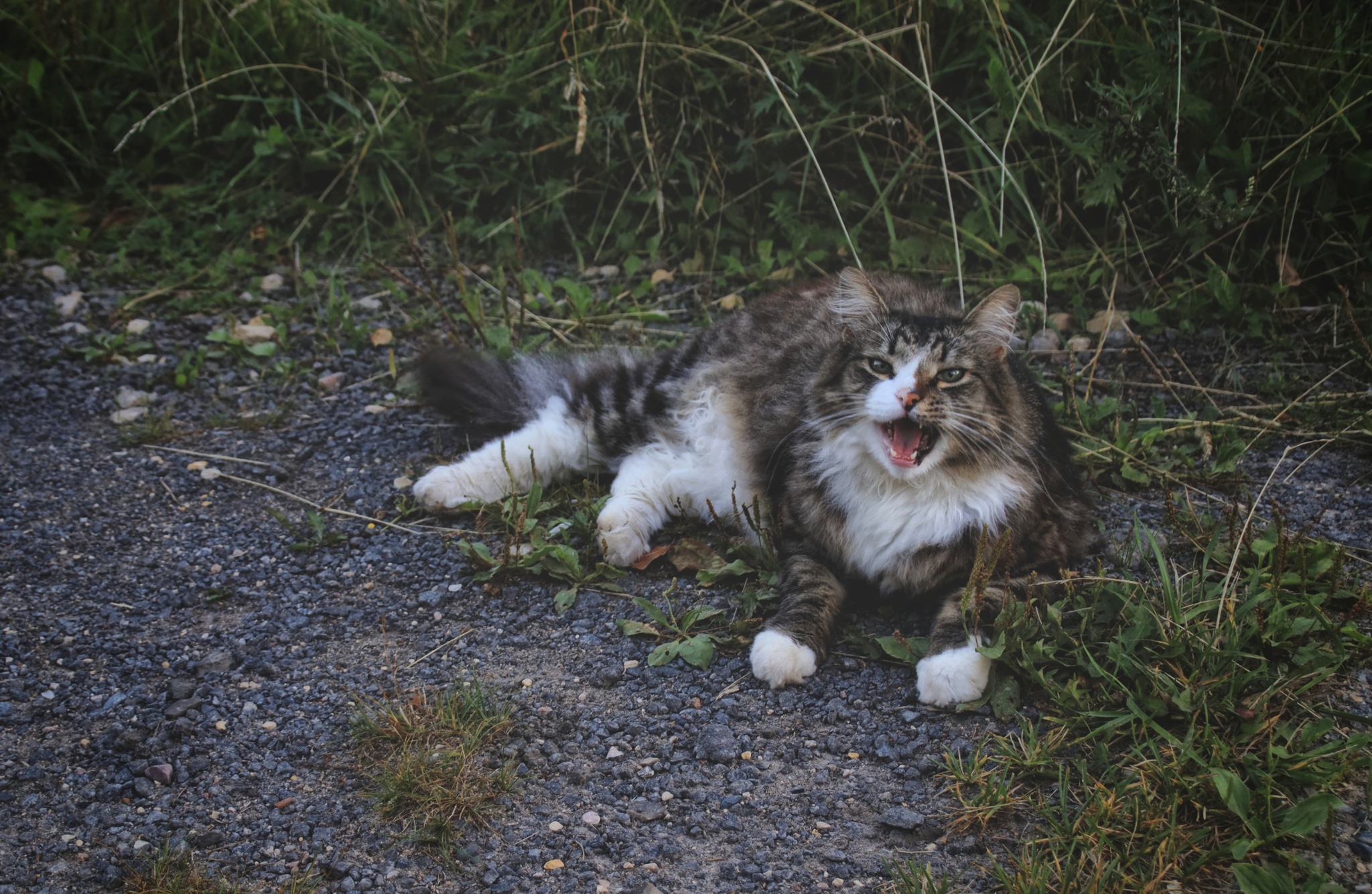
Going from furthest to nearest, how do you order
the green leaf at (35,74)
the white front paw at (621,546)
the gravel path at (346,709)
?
the green leaf at (35,74)
the white front paw at (621,546)
the gravel path at (346,709)

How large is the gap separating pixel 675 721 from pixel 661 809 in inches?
12.4

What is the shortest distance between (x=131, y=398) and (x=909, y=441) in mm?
3204

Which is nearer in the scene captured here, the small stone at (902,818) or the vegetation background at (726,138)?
the small stone at (902,818)

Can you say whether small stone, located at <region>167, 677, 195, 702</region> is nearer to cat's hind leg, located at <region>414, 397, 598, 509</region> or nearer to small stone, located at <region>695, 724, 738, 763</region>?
cat's hind leg, located at <region>414, 397, 598, 509</region>

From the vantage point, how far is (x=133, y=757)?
2482mm

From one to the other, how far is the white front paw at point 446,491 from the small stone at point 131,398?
4.83 feet

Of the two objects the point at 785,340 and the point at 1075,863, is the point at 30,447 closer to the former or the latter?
the point at 785,340

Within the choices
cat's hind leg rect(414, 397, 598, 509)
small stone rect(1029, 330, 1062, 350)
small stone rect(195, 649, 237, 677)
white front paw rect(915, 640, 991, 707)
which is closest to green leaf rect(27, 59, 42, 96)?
cat's hind leg rect(414, 397, 598, 509)

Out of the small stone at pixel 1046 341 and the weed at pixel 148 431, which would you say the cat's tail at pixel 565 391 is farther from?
the small stone at pixel 1046 341

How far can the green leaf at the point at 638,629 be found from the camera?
9.78 ft

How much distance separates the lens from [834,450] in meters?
3.07

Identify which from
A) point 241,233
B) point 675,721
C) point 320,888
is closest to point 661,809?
point 675,721

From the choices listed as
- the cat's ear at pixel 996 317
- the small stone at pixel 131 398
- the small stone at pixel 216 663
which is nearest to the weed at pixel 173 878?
the small stone at pixel 216 663

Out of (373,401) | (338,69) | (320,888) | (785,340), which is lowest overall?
(373,401)
